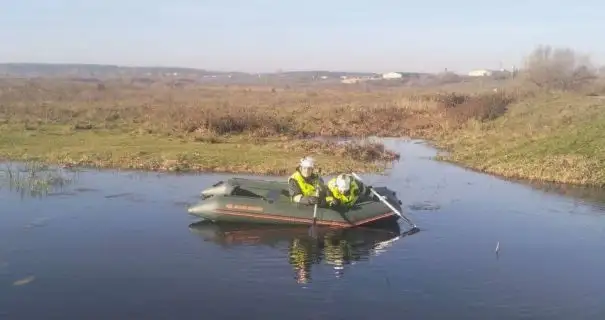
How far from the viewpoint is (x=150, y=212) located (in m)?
18.6

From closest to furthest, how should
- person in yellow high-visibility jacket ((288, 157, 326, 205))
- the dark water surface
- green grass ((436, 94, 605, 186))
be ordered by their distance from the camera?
the dark water surface
person in yellow high-visibility jacket ((288, 157, 326, 205))
green grass ((436, 94, 605, 186))

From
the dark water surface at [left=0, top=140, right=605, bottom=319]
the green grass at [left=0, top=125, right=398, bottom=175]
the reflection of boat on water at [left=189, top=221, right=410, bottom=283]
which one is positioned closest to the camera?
the dark water surface at [left=0, top=140, right=605, bottom=319]

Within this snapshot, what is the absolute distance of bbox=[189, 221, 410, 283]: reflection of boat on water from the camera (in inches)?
599

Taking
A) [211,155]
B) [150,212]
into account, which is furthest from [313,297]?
[211,155]

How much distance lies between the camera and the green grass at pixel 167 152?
25.9m

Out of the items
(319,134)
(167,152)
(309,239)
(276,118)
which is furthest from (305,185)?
(276,118)

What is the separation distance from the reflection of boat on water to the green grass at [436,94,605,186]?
446 inches

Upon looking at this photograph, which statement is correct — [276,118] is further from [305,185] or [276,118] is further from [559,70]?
[559,70]

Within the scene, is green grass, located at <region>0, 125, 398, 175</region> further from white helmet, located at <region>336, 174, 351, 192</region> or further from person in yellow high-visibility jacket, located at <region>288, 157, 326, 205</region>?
white helmet, located at <region>336, 174, 351, 192</region>

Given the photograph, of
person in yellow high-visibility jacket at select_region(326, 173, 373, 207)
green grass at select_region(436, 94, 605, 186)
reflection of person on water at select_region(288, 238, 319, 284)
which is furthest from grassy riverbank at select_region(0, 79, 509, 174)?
reflection of person on water at select_region(288, 238, 319, 284)

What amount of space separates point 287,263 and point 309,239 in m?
2.13

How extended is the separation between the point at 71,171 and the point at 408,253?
14.2m

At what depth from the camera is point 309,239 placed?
16.7 meters

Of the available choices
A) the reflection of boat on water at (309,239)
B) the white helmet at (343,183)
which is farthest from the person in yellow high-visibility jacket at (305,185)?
the reflection of boat on water at (309,239)
